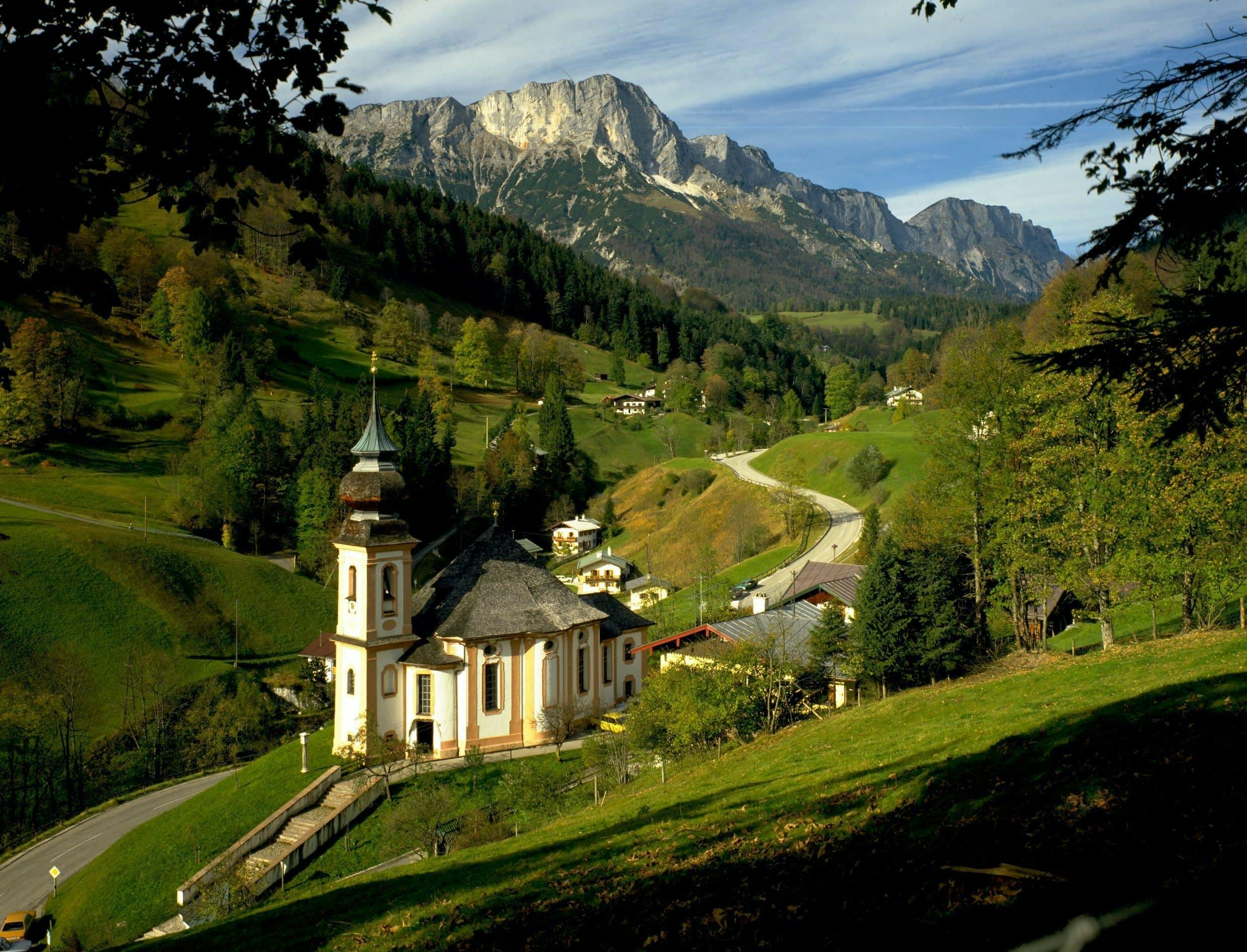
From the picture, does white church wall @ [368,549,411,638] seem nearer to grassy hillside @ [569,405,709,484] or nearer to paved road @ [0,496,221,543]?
paved road @ [0,496,221,543]

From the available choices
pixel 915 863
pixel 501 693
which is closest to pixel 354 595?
pixel 501 693

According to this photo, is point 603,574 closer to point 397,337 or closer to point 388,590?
point 388,590

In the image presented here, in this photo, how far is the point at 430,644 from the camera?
38.4 m

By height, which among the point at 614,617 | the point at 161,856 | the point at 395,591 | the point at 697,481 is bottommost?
the point at 161,856

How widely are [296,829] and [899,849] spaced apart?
2713cm

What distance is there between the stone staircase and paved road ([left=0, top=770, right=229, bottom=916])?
953 cm

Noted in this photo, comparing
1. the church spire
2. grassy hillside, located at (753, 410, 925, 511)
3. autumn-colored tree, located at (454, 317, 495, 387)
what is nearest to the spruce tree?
the church spire

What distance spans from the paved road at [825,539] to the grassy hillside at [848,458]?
5.73 ft

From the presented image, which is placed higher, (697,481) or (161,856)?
(697,481)

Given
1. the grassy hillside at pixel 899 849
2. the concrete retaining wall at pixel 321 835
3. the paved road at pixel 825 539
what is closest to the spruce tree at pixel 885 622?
the grassy hillside at pixel 899 849

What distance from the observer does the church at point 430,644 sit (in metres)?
37.3

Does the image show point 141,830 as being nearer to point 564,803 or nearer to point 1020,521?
point 564,803

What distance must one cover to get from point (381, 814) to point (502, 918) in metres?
23.4

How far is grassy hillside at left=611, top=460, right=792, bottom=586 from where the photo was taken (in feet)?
266
